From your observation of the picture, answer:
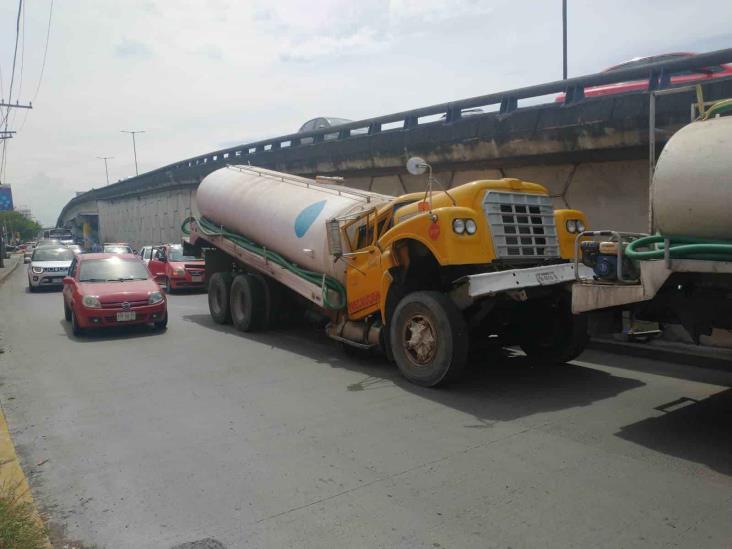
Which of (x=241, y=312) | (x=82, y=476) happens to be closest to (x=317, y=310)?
(x=241, y=312)

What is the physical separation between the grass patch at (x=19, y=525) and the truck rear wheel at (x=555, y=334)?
19.0 ft

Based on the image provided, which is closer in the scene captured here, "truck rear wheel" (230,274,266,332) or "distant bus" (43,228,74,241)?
"truck rear wheel" (230,274,266,332)

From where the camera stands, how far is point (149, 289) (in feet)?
37.8

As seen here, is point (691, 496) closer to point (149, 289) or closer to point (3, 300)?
point (149, 289)

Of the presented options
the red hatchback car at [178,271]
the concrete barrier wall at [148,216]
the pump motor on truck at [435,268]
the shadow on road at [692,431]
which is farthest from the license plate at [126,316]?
the concrete barrier wall at [148,216]

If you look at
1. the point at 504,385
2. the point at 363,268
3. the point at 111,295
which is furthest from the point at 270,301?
the point at 504,385

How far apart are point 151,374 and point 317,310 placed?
2704 mm

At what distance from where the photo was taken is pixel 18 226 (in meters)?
138

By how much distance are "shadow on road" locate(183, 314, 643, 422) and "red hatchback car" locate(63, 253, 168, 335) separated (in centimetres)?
370

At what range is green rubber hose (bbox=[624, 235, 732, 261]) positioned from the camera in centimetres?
438

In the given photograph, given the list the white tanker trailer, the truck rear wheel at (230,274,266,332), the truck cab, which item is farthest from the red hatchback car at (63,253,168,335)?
the white tanker trailer

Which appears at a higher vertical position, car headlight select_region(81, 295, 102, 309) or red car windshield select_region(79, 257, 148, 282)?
red car windshield select_region(79, 257, 148, 282)

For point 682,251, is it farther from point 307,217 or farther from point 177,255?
point 177,255

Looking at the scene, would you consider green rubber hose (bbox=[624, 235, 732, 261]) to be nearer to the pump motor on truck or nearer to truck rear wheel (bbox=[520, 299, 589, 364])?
the pump motor on truck
